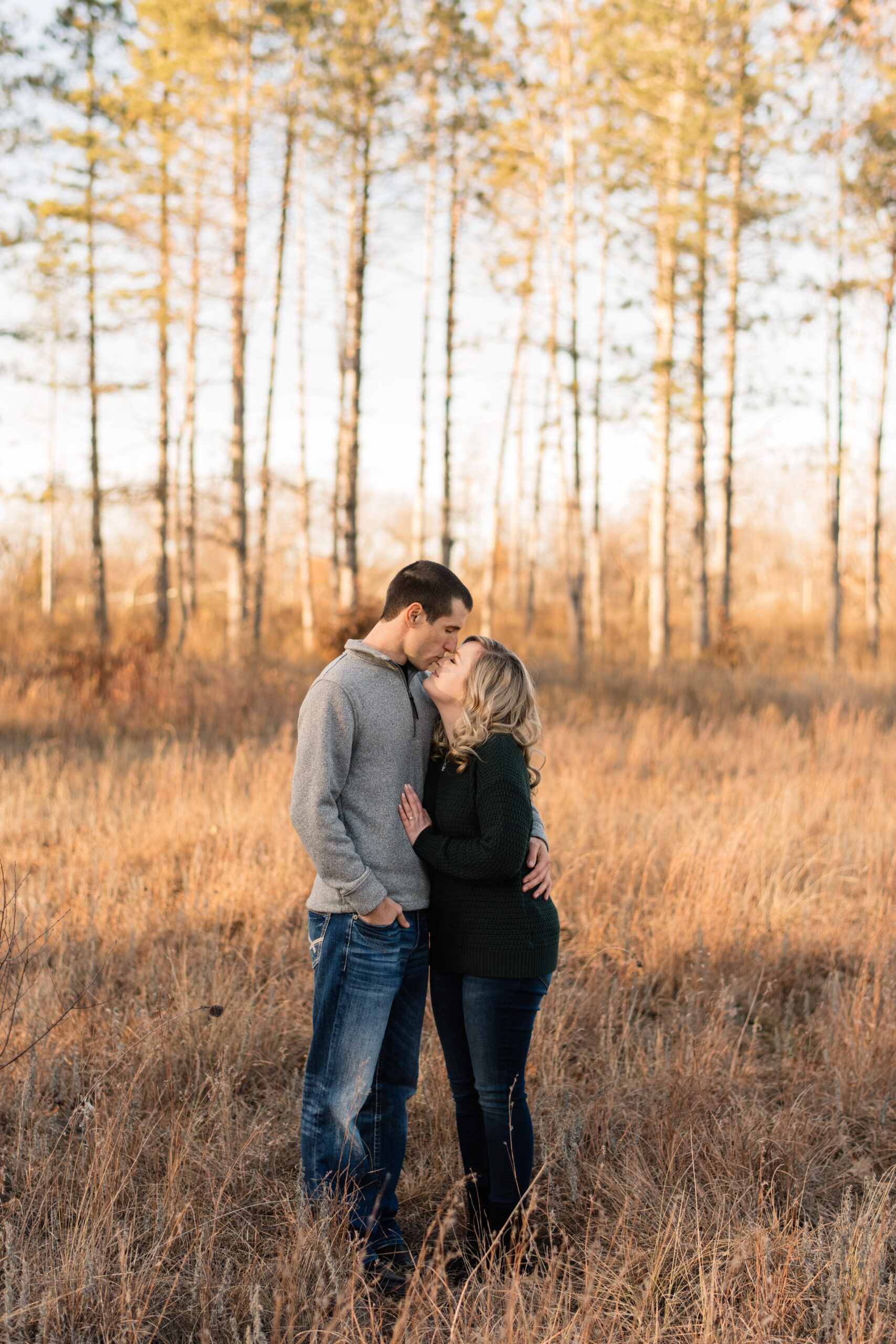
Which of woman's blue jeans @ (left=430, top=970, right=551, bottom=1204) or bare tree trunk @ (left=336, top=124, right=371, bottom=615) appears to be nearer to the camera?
woman's blue jeans @ (left=430, top=970, right=551, bottom=1204)

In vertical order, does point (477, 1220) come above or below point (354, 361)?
below

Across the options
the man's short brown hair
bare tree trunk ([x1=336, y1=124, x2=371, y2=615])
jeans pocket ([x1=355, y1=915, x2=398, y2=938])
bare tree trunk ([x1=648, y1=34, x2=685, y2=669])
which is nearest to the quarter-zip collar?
the man's short brown hair

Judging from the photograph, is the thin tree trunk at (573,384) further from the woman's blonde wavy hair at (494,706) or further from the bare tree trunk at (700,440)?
the woman's blonde wavy hair at (494,706)

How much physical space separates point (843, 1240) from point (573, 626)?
13.7 metres

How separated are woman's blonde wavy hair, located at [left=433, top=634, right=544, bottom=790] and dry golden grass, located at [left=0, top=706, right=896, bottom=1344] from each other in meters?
1.20

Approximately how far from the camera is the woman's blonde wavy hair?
2516mm

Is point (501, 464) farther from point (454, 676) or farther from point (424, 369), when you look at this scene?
point (454, 676)

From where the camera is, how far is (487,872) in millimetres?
2463

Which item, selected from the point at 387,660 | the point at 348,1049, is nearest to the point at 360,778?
the point at 387,660

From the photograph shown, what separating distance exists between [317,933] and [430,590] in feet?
3.21

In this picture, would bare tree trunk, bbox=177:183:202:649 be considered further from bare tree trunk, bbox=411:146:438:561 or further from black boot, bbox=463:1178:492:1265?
black boot, bbox=463:1178:492:1265

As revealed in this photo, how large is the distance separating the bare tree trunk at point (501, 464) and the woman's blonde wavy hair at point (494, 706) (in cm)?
1329

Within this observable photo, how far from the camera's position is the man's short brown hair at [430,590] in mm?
2504

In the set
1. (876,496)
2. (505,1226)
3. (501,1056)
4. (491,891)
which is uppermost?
(876,496)
